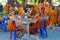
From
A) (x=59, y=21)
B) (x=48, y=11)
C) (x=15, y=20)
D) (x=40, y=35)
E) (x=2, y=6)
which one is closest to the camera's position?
(x=15, y=20)

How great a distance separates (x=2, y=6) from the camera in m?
9.16

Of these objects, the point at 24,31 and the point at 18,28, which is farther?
the point at 24,31

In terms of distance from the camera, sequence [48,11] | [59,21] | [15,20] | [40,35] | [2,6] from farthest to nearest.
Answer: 1. [2,6]
2. [59,21]
3. [48,11]
4. [40,35]
5. [15,20]

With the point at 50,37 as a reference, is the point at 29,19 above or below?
above

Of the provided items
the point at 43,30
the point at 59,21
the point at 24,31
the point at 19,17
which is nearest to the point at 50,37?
the point at 43,30

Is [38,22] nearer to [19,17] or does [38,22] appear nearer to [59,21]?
[19,17]

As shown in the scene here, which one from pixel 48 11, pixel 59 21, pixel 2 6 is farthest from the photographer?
pixel 2 6

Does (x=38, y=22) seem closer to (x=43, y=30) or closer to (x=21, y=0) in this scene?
(x=43, y=30)

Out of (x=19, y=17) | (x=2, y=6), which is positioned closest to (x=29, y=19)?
(x=19, y=17)

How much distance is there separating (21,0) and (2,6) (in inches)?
39.2

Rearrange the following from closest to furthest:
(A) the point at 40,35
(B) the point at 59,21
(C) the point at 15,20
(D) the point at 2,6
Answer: (C) the point at 15,20 < (A) the point at 40,35 < (B) the point at 59,21 < (D) the point at 2,6

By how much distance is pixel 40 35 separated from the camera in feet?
18.8

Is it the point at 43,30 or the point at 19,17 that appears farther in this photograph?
the point at 43,30

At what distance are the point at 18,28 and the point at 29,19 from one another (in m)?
0.36
